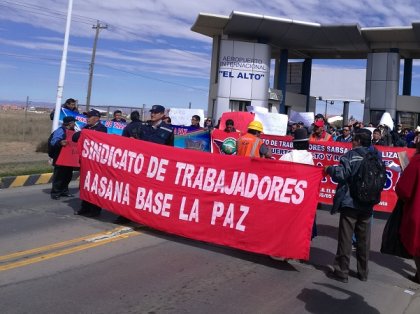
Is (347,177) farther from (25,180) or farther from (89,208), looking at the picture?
(25,180)

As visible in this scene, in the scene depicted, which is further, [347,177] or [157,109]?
[157,109]

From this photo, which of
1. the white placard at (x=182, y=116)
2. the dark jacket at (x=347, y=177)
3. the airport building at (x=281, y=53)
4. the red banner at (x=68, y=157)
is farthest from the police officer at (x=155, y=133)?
the airport building at (x=281, y=53)

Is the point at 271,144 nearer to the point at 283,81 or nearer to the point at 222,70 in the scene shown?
the point at 222,70

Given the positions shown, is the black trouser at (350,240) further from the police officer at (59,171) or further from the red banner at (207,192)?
the police officer at (59,171)

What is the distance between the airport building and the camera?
103ft

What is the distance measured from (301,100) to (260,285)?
3638 centimetres

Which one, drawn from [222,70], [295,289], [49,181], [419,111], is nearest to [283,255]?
[295,289]

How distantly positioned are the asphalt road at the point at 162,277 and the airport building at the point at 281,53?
24.3 metres

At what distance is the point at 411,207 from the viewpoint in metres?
5.10

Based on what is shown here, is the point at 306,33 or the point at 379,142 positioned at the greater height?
the point at 306,33

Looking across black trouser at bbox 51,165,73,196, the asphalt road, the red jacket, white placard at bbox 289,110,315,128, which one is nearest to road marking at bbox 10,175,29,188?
black trouser at bbox 51,165,73,196

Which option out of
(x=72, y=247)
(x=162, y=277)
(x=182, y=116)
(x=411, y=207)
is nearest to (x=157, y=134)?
(x=72, y=247)

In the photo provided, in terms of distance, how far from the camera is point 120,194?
7.94 metres

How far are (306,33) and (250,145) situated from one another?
89.5 ft
